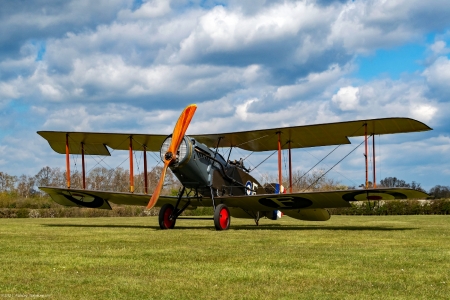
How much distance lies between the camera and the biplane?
1406cm

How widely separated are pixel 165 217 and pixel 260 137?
3.91 m

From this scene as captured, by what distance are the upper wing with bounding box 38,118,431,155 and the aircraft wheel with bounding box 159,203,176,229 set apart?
8.52ft

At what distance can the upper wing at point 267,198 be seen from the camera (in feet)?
46.9

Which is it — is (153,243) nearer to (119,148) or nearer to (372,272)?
(372,272)

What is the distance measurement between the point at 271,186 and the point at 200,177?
171 inches

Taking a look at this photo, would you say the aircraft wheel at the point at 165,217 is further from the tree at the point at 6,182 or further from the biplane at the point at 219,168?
the tree at the point at 6,182

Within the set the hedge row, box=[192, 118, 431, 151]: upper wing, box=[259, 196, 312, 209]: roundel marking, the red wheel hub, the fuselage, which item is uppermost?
box=[192, 118, 431, 151]: upper wing

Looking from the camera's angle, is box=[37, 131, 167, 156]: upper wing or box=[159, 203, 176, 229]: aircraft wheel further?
box=[37, 131, 167, 156]: upper wing

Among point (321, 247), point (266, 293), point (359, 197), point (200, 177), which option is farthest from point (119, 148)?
point (266, 293)

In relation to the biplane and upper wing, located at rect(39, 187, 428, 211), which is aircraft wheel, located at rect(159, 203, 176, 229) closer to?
the biplane

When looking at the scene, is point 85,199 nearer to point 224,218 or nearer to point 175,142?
point 175,142

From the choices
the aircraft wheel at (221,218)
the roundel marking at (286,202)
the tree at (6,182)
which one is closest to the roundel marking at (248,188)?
the roundel marking at (286,202)

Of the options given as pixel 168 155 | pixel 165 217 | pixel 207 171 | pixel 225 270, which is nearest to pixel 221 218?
pixel 207 171

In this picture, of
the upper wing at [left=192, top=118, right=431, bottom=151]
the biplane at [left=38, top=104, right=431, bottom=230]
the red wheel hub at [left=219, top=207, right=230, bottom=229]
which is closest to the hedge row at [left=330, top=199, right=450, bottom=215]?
the biplane at [left=38, top=104, right=431, bottom=230]
